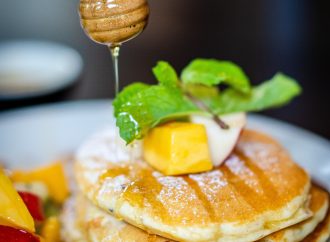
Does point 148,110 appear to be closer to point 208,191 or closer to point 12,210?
point 208,191

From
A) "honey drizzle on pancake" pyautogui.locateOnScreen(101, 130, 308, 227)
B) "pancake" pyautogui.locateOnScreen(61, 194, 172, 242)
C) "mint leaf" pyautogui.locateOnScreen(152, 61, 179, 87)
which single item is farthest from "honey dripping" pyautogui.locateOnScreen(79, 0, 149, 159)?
"pancake" pyautogui.locateOnScreen(61, 194, 172, 242)

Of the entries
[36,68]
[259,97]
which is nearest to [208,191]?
[259,97]

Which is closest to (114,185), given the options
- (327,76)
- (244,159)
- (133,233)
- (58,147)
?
(133,233)

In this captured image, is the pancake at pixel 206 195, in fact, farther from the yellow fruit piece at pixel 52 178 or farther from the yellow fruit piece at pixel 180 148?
the yellow fruit piece at pixel 52 178

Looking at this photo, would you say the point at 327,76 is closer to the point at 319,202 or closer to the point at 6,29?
the point at 319,202

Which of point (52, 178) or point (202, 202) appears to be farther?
point (52, 178)

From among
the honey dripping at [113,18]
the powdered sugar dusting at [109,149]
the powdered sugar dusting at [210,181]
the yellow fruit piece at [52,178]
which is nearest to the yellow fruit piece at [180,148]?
the powdered sugar dusting at [210,181]
